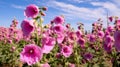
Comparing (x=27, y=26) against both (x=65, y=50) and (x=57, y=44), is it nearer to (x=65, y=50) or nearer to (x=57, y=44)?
(x=65, y=50)

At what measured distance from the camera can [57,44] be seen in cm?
692

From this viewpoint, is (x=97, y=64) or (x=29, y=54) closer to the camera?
(x=29, y=54)

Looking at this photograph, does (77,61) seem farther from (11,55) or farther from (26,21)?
(11,55)

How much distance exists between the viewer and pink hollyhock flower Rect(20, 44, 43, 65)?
3.19 metres

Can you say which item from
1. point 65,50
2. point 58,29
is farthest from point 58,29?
point 65,50

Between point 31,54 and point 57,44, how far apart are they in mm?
3708

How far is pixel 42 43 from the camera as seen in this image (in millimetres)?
3344

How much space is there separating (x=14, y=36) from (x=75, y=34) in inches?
170

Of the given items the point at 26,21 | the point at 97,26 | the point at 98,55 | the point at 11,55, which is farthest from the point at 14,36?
the point at 26,21

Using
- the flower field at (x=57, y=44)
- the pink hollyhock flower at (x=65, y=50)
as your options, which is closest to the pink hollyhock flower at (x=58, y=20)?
the flower field at (x=57, y=44)

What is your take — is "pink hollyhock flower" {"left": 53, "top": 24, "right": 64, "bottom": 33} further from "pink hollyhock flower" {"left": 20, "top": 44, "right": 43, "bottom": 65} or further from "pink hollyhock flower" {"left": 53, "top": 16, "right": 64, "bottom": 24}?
"pink hollyhock flower" {"left": 20, "top": 44, "right": 43, "bottom": 65}

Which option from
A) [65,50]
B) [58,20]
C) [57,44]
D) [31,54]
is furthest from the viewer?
[57,44]

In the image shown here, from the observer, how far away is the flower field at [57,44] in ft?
10.7

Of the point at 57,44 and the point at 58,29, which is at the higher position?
the point at 58,29
